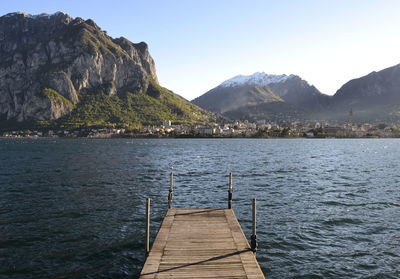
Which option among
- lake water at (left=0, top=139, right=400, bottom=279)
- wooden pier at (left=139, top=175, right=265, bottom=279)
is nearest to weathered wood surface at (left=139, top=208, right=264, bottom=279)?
wooden pier at (left=139, top=175, right=265, bottom=279)

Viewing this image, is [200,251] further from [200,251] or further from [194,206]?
[194,206]

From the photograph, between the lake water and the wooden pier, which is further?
the lake water

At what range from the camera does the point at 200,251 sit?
1430 centimetres

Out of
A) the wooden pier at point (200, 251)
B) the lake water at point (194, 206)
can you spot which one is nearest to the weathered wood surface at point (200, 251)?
the wooden pier at point (200, 251)

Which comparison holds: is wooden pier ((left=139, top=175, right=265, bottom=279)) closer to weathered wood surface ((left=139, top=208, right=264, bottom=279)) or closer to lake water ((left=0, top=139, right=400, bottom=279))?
weathered wood surface ((left=139, top=208, right=264, bottom=279))

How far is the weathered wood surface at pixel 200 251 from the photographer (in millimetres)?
11961

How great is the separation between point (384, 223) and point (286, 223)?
315 inches

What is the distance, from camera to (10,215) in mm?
25391

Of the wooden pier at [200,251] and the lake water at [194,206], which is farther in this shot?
the lake water at [194,206]

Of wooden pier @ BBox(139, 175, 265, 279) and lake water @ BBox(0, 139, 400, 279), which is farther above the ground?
wooden pier @ BBox(139, 175, 265, 279)

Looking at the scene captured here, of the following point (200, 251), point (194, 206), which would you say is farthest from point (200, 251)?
point (194, 206)

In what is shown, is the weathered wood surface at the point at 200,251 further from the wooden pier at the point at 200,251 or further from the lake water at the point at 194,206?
the lake water at the point at 194,206

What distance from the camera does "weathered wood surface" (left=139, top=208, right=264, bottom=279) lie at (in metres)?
12.0

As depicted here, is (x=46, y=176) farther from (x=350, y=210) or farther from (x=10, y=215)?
(x=350, y=210)
